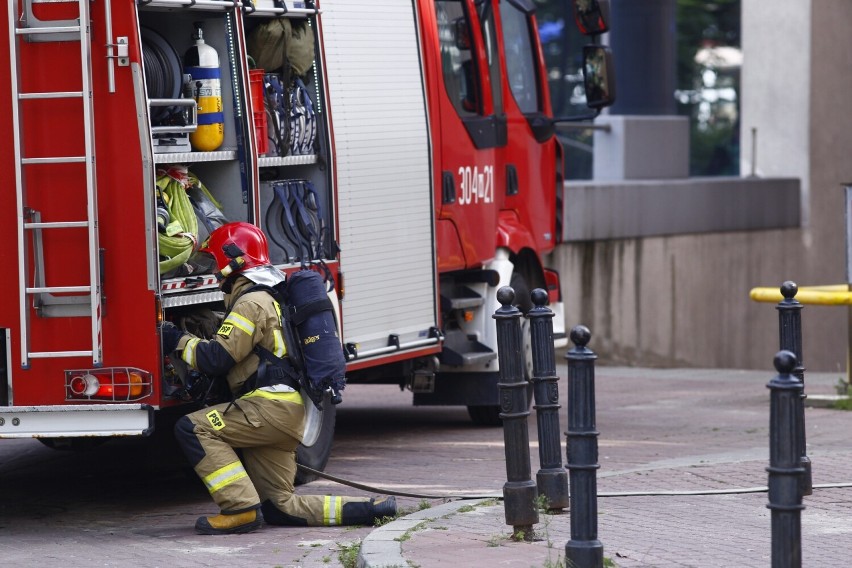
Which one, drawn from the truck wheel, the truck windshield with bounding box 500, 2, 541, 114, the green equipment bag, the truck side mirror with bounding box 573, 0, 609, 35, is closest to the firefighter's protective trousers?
the truck wheel

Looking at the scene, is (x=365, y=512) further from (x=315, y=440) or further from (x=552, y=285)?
(x=552, y=285)

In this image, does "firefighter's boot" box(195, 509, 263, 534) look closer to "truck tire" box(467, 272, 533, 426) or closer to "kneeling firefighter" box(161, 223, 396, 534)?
"kneeling firefighter" box(161, 223, 396, 534)

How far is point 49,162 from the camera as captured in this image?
296 inches

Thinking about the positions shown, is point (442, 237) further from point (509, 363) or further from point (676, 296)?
point (676, 296)

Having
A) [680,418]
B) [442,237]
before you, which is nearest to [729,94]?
[680,418]

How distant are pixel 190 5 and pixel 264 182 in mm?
1296

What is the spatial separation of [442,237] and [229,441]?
129 inches

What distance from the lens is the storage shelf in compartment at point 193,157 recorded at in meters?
7.84

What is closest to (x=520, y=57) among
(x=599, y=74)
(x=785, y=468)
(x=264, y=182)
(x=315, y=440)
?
(x=599, y=74)

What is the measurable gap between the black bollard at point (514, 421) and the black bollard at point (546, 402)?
4.5 inches

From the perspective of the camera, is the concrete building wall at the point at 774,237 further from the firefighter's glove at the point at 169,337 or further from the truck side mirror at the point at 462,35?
the firefighter's glove at the point at 169,337

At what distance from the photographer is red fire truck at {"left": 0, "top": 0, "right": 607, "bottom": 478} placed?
24.7ft

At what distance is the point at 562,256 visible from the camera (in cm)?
1730

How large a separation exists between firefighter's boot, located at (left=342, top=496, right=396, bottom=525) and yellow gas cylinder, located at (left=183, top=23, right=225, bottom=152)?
6.45 feet
